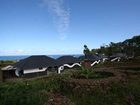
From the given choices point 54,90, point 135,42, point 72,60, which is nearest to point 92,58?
point 72,60

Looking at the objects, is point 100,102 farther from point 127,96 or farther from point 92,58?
point 92,58

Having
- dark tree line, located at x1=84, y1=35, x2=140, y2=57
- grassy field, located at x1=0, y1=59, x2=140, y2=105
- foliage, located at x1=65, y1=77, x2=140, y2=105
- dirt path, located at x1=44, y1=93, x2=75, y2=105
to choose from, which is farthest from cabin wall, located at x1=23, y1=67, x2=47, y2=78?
dark tree line, located at x1=84, y1=35, x2=140, y2=57

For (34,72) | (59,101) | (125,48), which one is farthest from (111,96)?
(125,48)

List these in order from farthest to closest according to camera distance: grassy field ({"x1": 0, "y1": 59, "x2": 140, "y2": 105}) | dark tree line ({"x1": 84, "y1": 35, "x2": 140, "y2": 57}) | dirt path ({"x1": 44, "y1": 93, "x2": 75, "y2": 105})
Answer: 1. dark tree line ({"x1": 84, "y1": 35, "x2": 140, "y2": 57})
2. dirt path ({"x1": 44, "y1": 93, "x2": 75, "y2": 105})
3. grassy field ({"x1": 0, "y1": 59, "x2": 140, "y2": 105})

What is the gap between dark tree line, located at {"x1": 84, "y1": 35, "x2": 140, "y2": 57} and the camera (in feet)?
282

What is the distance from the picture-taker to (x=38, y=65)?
119 ft

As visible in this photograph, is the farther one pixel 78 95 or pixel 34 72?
pixel 34 72

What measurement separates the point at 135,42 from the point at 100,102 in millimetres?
81314

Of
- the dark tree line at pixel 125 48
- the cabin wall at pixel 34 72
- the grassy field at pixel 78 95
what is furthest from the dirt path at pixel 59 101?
the dark tree line at pixel 125 48

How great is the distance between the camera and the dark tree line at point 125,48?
3382 inches

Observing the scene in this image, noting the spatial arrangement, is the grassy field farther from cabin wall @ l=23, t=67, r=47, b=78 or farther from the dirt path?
cabin wall @ l=23, t=67, r=47, b=78

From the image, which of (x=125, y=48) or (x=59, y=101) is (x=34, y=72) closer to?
(x=59, y=101)

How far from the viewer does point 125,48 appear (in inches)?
3669

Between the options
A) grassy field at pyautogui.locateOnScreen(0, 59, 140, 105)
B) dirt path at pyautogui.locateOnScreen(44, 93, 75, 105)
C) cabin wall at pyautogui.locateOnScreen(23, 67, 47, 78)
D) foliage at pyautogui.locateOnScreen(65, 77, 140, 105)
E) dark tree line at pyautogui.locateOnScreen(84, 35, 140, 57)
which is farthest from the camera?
dark tree line at pyautogui.locateOnScreen(84, 35, 140, 57)
